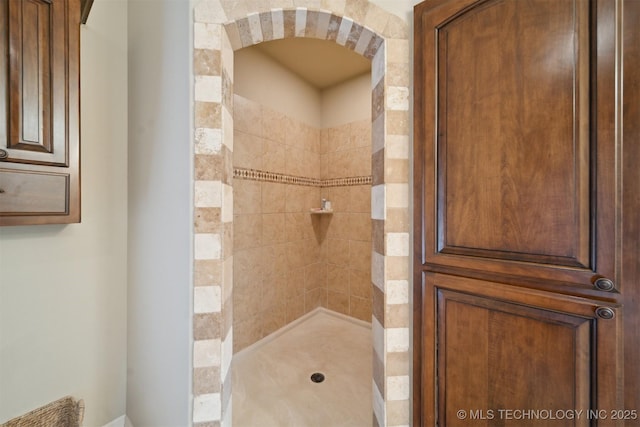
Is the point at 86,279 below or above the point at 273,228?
below

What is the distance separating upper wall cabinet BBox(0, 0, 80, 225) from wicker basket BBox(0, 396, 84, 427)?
2.66 feet

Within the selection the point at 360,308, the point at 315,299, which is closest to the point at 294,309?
the point at 315,299

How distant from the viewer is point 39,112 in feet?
2.93

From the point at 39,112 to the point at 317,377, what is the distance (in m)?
2.11

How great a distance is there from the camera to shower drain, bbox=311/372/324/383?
71.2 inches

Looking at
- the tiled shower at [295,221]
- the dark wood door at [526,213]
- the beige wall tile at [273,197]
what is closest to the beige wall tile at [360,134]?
the tiled shower at [295,221]

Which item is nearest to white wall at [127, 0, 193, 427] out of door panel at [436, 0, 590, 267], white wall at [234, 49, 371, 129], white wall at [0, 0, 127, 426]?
white wall at [0, 0, 127, 426]

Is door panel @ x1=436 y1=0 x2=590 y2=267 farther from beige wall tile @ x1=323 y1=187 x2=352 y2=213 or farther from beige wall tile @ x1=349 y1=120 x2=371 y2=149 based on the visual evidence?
beige wall tile @ x1=323 y1=187 x2=352 y2=213

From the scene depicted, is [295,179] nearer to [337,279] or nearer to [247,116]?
[247,116]

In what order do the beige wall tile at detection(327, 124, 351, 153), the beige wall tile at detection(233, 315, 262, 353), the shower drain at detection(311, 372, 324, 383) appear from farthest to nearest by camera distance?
1. the beige wall tile at detection(327, 124, 351, 153)
2. the beige wall tile at detection(233, 315, 262, 353)
3. the shower drain at detection(311, 372, 324, 383)

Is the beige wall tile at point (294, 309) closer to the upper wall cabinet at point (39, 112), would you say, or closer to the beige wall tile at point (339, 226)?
the beige wall tile at point (339, 226)

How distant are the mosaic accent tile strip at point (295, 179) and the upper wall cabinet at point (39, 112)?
1156mm

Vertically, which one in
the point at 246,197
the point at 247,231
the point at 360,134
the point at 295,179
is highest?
the point at 360,134

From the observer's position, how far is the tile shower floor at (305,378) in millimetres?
1491
